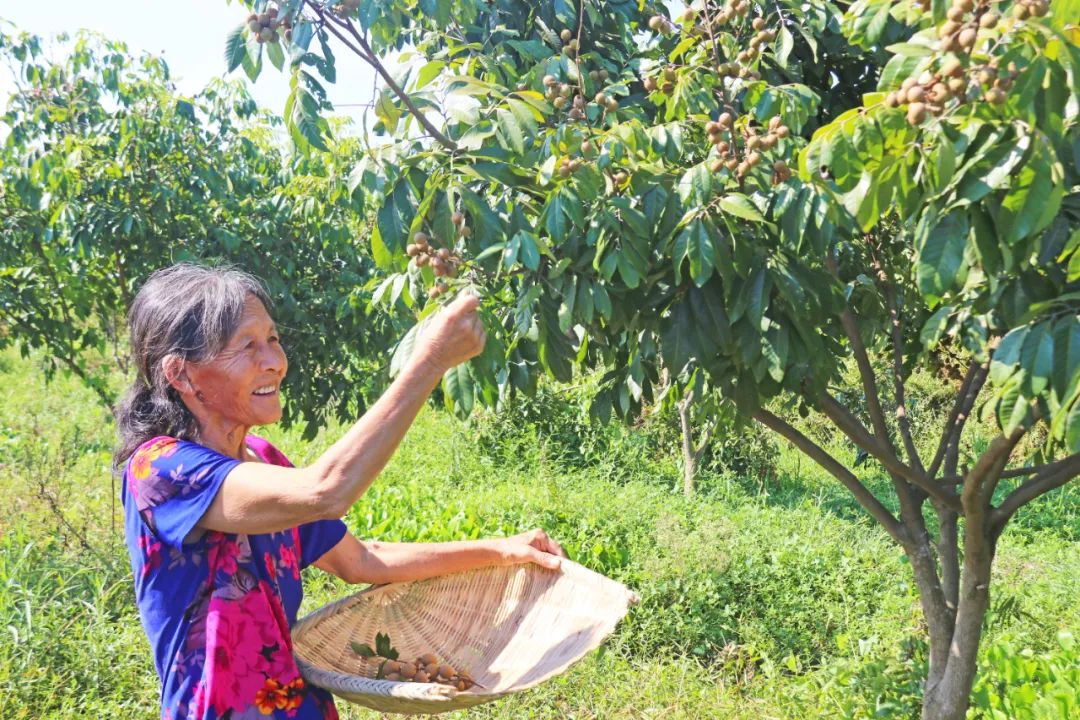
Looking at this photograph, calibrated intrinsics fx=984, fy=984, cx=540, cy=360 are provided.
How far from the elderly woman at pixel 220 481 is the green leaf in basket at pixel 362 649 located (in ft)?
0.80

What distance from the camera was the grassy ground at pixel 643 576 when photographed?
3.71 m

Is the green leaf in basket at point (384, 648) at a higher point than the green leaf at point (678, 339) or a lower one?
lower

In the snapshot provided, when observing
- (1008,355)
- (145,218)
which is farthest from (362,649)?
(145,218)

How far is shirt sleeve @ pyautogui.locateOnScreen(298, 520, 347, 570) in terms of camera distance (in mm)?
1973

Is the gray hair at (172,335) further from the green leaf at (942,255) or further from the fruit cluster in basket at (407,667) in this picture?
the green leaf at (942,255)

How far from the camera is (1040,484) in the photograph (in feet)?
7.63

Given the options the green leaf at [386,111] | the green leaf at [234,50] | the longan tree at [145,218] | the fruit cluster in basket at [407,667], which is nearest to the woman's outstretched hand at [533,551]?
the fruit cluster in basket at [407,667]

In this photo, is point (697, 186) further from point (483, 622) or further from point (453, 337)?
point (483, 622)

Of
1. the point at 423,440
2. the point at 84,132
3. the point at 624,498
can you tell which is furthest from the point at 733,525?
the point at 84,132

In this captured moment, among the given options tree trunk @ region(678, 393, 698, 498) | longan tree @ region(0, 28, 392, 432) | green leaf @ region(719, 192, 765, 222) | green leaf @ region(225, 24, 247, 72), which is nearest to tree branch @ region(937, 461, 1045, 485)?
green leaf @ region(719, 192, 765, 222)

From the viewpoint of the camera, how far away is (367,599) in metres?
2.16

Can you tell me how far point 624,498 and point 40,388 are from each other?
778 centimetres

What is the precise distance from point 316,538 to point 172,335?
54 cm

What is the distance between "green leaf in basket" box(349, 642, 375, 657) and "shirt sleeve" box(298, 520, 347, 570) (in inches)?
8.5
